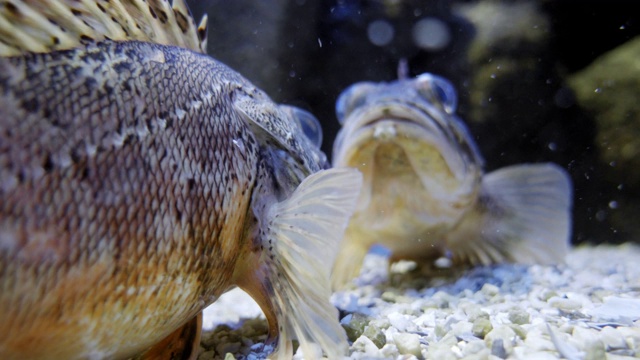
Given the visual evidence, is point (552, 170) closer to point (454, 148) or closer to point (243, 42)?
point (454, 148)

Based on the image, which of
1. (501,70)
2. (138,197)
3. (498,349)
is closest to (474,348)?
(498,349)

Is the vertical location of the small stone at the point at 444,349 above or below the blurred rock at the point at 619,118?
below

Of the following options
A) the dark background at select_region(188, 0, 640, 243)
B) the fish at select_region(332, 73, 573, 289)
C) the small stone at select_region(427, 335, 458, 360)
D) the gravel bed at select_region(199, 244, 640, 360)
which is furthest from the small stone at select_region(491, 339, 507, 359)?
the dark background at select_region(188, 0, 640, 243)

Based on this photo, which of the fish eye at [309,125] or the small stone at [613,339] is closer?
the small stone at [613,339]

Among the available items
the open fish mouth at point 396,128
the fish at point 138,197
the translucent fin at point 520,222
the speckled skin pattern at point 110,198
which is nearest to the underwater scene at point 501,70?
the translucent fin at point 520,222

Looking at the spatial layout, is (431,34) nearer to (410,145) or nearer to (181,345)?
(410,145)

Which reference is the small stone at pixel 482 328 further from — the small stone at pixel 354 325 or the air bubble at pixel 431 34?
the air bubble at pixel 431 34

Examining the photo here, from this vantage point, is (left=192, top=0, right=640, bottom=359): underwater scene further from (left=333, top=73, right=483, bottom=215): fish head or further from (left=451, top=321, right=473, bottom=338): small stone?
(left=451, top=321, right=473, bottom=338): small stone
